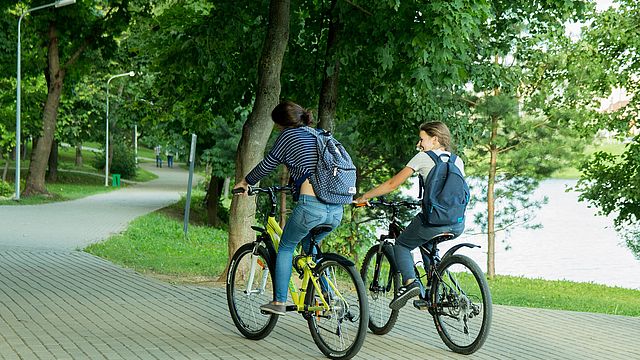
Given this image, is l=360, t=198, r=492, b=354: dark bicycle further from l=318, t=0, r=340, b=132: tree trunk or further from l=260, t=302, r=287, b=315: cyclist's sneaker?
l=318, t=0, r=340, b=132: tree trunk

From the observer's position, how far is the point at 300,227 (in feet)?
24.2

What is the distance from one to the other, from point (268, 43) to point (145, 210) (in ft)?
69.2

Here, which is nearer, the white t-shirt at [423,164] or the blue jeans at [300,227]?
the blue jeans at [300,227]

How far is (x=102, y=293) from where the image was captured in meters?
10.7

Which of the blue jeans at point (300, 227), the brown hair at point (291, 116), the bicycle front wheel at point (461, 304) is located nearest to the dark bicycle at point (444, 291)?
the bicycle front wheel at point (461, 304)

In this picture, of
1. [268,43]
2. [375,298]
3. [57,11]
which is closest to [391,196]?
[57,11]

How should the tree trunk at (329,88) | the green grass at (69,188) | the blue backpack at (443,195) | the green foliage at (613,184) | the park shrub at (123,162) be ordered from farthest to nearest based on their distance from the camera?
the park shrub at (123,162) → the green grass at (69,188) → the green foliage at (613,184) → the tree trunk at (329,88) → the blue backpack at (443,195)

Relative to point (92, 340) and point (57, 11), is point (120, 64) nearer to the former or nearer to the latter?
point (57, 11)

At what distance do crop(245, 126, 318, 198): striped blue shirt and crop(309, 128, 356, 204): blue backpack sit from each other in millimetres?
63

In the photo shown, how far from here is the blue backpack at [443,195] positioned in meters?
7.44

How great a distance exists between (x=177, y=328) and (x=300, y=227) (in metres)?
1.62

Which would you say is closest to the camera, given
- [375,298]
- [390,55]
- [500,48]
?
[375,298]

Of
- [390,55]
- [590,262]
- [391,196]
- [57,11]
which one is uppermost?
[57,11]

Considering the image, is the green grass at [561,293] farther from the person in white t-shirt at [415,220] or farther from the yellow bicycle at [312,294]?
the person in white t-shirt at [415,220]
